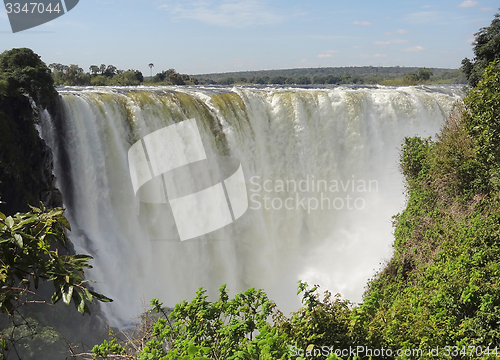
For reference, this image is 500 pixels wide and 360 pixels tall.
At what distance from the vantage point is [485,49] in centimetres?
1584

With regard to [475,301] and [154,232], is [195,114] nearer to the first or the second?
[154,232]

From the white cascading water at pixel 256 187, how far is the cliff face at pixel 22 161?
0.58m

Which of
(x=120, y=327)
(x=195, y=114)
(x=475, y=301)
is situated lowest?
(x=120, y=327)

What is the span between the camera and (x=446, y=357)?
14.8ft

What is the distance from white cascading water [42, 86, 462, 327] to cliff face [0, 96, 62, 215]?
23.0 inches

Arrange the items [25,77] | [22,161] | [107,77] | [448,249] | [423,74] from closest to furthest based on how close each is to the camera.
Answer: [448,249], [22,161], [25,77], [107,77], [423,74]

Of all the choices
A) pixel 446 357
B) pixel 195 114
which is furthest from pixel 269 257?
pixel 446 357

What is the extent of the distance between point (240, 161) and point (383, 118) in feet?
23.8

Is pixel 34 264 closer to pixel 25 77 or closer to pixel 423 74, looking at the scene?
pixel 25 77

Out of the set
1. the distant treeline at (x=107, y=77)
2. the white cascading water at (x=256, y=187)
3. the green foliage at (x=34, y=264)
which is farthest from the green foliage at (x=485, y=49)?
the distant treeline at (x=107, y=77)

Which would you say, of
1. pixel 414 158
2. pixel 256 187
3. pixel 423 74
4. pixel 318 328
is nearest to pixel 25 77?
pixel 256 187

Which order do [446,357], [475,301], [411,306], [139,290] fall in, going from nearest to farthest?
1. [446,357]
2. [475,301]
3. [411,306]
4. [139,290]

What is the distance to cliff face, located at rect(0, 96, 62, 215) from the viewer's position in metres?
10.8

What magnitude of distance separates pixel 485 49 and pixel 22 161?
17341mm
